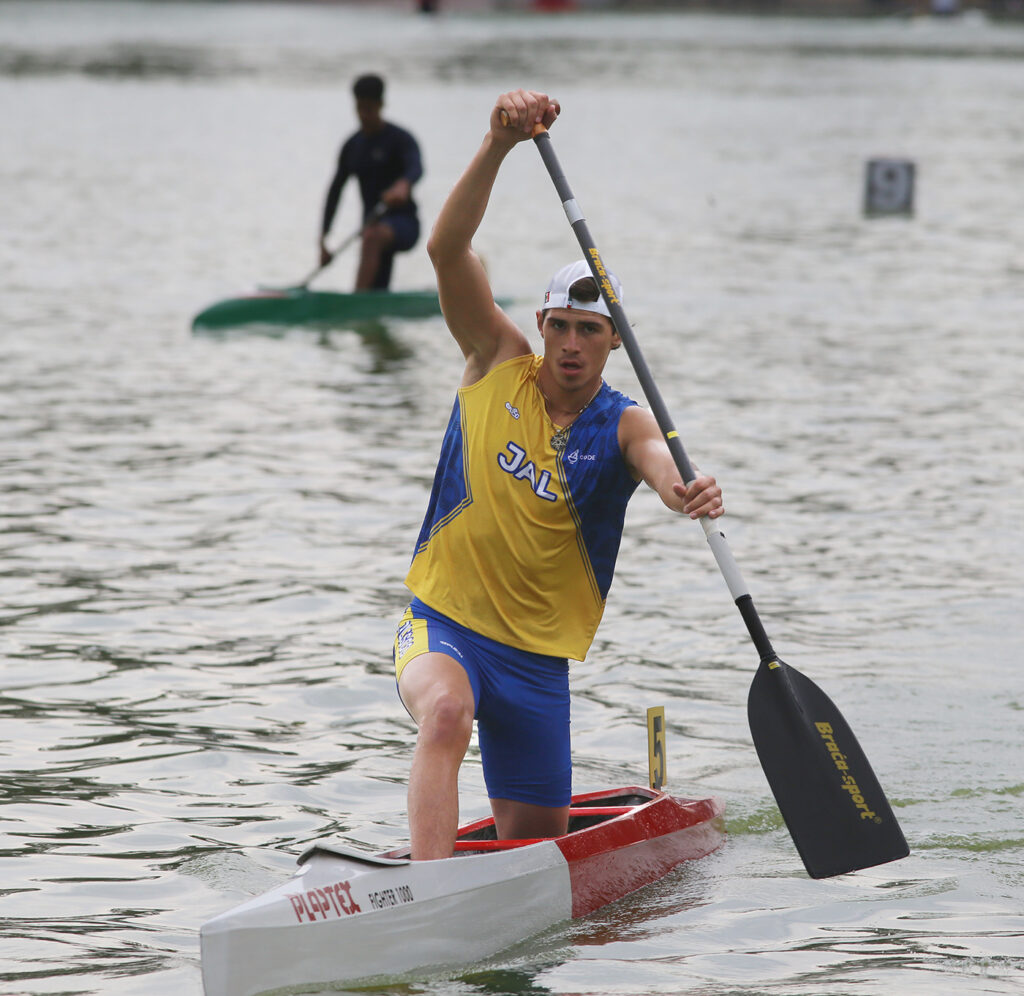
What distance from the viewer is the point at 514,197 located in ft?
88.9

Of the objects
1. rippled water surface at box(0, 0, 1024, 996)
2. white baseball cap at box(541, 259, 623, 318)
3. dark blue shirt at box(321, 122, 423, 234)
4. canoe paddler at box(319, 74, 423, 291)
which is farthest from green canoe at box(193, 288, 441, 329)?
white baseball cap at box(541, 259, 623, 318)

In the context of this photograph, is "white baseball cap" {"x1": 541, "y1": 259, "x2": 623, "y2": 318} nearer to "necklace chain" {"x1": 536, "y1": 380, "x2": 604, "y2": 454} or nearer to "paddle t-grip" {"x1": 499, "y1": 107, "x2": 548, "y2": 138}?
"necklace chain" {"x1": 536, "y1": 380, "x2": 604, "y2": 454}

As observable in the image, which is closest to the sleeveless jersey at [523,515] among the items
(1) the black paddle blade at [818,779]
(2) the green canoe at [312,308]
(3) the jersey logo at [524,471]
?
(3) the jersey logo at [524,471]

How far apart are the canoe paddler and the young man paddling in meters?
10.0

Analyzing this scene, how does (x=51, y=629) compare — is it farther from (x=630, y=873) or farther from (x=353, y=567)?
(x=630, y=873)

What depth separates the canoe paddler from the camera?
628 inches

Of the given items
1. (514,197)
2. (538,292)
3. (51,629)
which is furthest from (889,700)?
(514,197)

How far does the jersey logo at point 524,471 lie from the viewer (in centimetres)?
595

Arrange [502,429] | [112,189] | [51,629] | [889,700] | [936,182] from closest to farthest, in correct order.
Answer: [502,429] → [889,700] → [51,629] → [112,189] → [936,182]

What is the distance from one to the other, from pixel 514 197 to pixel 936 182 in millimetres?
6744

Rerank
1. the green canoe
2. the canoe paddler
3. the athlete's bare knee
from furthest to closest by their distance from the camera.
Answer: the green canoe
the canoe paddler
the athlete's bare knee

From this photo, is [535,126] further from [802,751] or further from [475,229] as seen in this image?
[802,751]

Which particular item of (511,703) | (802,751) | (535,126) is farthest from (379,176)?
(802,751)

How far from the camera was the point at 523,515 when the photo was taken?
5.95 m
